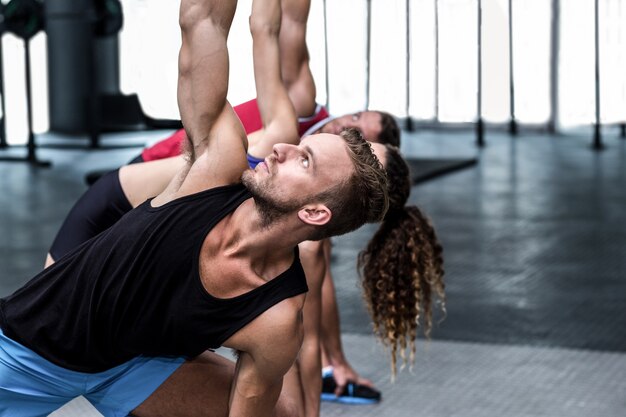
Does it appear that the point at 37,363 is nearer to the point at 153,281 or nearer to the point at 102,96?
the point at 153,281

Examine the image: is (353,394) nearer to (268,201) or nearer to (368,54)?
(268,201)

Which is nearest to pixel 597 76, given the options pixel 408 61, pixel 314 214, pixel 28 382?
pixel 408 61

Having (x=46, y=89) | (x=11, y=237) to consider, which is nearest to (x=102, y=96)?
(x=46, y=89)

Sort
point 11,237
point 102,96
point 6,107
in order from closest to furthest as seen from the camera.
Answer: point 11,237, point 102,96, point 6,107

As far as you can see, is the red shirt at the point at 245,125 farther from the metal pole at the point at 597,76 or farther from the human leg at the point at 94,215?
the metal pole at the point at 597,76

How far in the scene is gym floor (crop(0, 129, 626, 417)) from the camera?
3854 millimetres

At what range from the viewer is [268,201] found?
226 cm

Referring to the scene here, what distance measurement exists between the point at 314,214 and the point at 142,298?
0.39m

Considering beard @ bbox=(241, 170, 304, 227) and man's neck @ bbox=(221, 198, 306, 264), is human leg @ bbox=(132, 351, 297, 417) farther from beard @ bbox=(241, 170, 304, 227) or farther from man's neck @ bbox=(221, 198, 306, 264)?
beard @ bbox=(241, 170, 304, 227)

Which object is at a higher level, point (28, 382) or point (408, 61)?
point (408, 61)

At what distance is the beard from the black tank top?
105 mm

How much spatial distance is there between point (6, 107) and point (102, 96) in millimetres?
1379

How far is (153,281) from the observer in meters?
2.31

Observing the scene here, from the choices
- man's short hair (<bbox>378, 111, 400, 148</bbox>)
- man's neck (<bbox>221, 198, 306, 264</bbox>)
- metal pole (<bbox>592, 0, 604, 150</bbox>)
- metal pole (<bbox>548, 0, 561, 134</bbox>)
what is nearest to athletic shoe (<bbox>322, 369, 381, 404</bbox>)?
man's short hair (<bbox>378, 111, 400, 148</bbox>)
